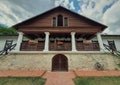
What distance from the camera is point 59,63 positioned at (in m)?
11.5

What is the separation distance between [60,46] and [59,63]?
86.7 inches

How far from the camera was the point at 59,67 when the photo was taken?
11.4m

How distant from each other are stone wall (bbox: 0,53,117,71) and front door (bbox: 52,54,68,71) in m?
0.53

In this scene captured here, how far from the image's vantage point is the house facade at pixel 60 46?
35.6 feet

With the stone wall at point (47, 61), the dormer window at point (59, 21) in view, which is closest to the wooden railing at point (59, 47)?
the stone wall at point (47, 61)

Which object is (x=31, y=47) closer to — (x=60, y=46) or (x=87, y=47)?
(x=60, y=46)

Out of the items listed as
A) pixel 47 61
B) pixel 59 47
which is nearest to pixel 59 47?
pixel 59 47

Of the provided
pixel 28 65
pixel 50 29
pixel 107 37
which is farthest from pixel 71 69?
pixel 107 37

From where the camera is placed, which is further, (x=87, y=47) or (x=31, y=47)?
(x=87, y=47)

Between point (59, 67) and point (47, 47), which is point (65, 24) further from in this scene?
point (59, 67)

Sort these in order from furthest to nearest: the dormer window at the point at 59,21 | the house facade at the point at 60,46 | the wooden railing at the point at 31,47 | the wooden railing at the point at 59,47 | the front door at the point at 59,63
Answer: the dormer window at the point at 59,21 < the wooden railing at the point at 59,47 < the wooden railing at the point at 31,47 < the front door at the point at 59,63 < the house facade at the point at 60,46

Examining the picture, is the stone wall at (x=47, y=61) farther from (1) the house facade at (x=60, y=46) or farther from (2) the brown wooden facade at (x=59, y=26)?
(2) the brown wooden facade at (x=59, y=26)

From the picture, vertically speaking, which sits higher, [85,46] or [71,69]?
[85,46]

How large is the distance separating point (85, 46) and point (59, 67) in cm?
421
